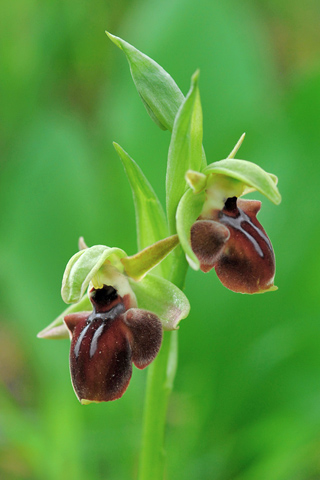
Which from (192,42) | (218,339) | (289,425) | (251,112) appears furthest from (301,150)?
(289,425)

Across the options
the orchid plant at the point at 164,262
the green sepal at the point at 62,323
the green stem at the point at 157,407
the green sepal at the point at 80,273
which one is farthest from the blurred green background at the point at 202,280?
the green sepal at the point at 80,273

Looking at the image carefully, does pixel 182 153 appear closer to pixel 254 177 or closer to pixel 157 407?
pixel 254 177

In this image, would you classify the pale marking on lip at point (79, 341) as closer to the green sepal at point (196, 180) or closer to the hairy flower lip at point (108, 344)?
the hairy flower lip at point (108, 344)

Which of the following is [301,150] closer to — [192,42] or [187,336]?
[192,42]

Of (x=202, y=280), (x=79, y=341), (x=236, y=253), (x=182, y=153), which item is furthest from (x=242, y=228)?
(x=202, y=280)

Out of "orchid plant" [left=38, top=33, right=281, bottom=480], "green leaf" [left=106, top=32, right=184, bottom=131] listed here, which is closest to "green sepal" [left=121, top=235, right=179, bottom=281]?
"orchid plant" [left=38, top=33, right=281, bottom=480]

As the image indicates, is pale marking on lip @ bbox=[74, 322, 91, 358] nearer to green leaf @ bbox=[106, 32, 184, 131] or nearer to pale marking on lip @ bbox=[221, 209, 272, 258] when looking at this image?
pale marking on lip @ bbox=[221, 209, 272, 258]
